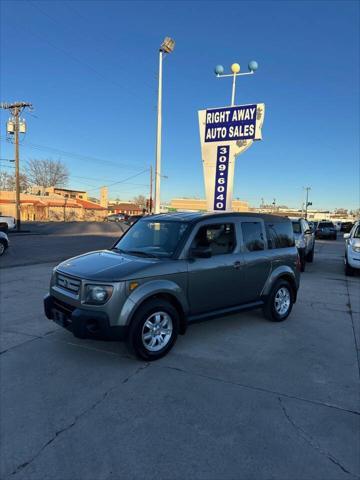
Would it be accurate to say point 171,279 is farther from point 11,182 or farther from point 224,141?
point 11,182

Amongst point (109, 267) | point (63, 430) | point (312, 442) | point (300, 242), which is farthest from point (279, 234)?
Answer: point (300, 242)

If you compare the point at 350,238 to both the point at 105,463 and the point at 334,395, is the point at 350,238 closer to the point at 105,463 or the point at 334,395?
the point at 334,395

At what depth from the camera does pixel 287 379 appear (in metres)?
3.79

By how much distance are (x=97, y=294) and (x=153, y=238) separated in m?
1.41

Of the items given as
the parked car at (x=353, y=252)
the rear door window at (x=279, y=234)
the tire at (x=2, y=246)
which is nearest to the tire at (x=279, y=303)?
the rear door window at (x=279, y=234)

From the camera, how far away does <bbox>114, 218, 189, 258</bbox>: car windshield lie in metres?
4.69

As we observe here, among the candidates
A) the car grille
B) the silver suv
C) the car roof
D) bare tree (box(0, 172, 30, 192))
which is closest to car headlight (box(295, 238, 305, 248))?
the silver suv

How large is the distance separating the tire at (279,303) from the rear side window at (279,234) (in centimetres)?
66

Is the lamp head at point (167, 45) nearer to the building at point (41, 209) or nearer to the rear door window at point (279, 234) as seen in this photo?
the rear door window at point (279, 234)

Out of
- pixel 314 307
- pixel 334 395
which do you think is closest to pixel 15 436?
pixel 334 395

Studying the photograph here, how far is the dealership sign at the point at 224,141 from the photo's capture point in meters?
12.0

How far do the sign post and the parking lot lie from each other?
8.02 meters

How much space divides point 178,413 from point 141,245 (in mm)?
2512

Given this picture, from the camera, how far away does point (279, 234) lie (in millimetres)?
6117
